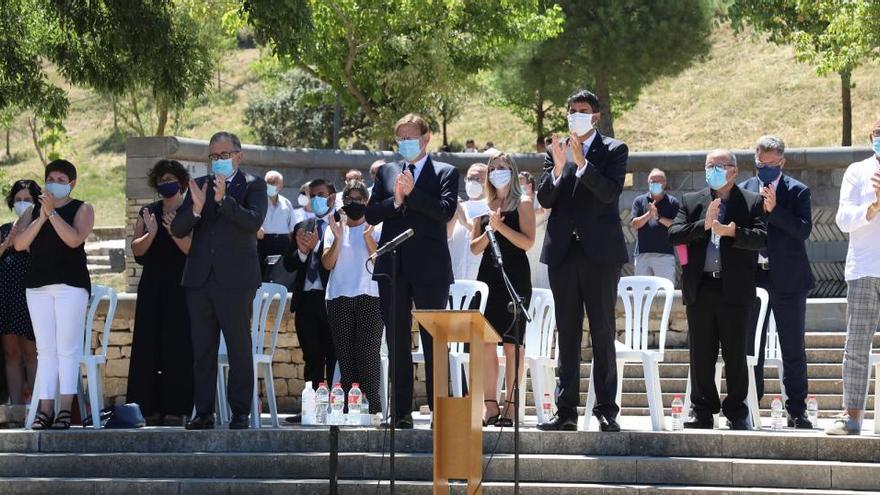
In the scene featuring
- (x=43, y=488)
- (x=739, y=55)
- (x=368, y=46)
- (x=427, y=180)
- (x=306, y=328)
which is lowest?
(x=43, y=488)

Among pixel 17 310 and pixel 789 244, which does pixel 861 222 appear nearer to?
pixel 789 244

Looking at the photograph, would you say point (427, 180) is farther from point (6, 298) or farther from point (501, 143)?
point (501, 143)

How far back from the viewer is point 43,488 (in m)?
9.50

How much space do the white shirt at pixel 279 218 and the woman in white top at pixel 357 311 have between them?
2.33 metres

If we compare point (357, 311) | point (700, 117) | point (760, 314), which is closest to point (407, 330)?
point (357, 311)

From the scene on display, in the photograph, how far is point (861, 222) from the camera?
29.9ft

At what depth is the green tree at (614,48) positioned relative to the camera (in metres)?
31.4

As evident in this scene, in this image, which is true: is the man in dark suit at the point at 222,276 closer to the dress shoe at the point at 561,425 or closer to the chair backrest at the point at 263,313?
the chair backrest at the point at 263,313

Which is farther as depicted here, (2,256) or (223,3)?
(223,3)

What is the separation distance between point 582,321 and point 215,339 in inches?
103

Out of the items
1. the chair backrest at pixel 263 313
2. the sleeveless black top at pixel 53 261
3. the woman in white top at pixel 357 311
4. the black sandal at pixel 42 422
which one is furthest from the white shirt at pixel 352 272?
the black sandal at pixel 42 422

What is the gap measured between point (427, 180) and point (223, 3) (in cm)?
1530

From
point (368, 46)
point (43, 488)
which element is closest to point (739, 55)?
point (368, 46)

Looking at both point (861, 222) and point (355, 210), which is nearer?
point (861, 222)
